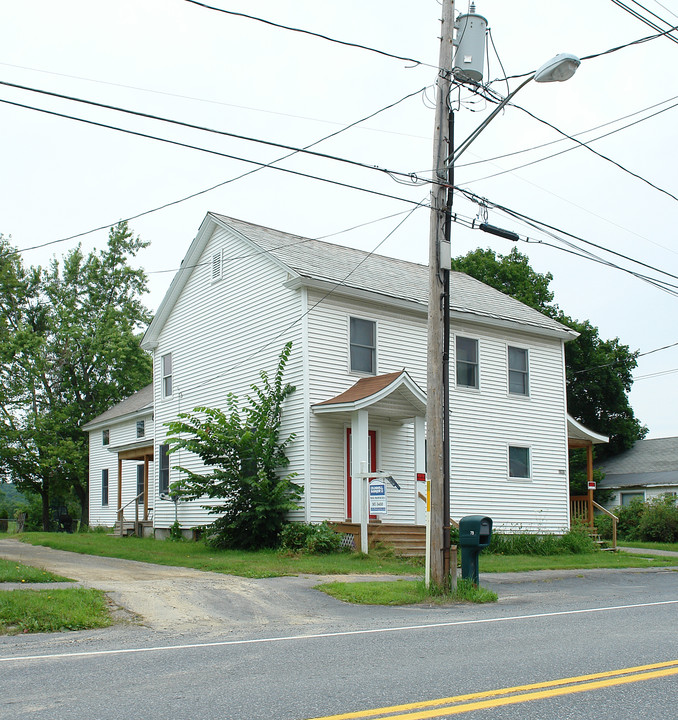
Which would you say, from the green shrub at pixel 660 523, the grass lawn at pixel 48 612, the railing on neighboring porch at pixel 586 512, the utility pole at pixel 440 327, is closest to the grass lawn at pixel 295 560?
the railing on neighboring porch at pixel 586 512

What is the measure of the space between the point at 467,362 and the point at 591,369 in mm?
23402

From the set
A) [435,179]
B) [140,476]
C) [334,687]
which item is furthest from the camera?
[140,476]

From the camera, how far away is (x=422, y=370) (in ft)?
72.6

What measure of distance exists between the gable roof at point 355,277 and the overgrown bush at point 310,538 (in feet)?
19.1

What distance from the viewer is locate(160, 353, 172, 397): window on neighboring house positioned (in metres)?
25.5

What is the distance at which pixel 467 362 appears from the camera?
23.2 m

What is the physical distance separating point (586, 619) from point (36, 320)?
41944 millimetres

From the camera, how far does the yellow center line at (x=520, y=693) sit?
4.98 meters

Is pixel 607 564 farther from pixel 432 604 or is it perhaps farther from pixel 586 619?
pixel 586 619

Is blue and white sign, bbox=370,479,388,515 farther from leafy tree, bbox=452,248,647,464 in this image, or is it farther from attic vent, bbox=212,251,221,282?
leafy tree, bbox=452,248,647,464

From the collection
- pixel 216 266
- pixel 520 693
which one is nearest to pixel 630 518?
pixel 216 266

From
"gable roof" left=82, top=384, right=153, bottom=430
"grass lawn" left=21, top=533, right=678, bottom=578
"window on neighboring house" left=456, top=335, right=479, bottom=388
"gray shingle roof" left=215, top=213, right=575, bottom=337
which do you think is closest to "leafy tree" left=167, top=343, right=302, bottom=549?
"grass lawn" left=21, top=533, right=678, bottom=578

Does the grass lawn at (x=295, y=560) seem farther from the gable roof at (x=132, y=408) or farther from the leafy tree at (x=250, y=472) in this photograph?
the gable roof at (x=132, y=408)

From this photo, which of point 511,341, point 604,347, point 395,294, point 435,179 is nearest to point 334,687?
point 435,179
